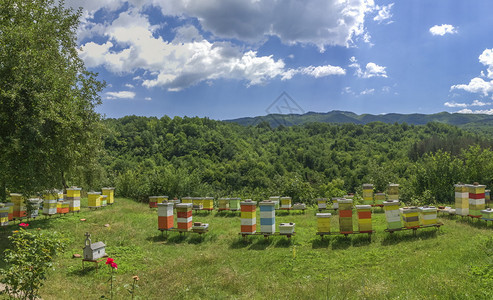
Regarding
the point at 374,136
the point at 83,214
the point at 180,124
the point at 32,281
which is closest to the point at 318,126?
the point at 374,136

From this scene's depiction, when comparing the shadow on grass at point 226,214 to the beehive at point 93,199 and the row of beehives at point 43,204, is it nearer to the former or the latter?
the beehive at point 93,199

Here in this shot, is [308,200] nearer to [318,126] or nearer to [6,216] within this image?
[6,216]

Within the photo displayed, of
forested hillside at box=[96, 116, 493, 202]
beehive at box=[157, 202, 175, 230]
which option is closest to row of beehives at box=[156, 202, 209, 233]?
beehive at box=[157, 202, 175, 230]

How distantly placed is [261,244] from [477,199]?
28.6 feet

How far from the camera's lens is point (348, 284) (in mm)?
6773

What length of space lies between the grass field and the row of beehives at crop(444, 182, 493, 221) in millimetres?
427

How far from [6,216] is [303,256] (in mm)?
12225

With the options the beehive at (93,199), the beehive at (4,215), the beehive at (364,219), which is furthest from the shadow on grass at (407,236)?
the beehive at (93,199)

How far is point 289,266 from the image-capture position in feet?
28.3

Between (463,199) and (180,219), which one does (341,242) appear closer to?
(463,199)

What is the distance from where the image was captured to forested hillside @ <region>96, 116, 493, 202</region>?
75.0 feet

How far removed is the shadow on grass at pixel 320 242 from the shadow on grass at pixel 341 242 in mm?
260

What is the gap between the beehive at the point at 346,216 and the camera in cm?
1064

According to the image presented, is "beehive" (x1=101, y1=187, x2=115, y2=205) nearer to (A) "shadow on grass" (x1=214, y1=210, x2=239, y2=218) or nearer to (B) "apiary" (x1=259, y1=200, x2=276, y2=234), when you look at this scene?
(A) "shadow on grass" (x1=214, y1=210, x2=239, y2=218)
